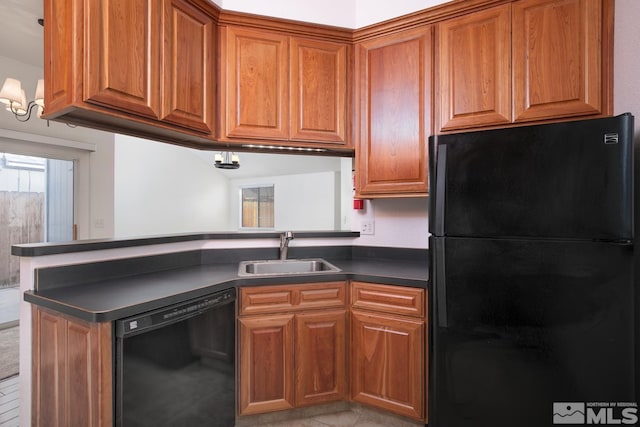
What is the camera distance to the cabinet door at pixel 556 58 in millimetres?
1603

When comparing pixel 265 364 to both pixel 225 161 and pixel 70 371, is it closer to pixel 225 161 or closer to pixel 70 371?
pixel 70 371

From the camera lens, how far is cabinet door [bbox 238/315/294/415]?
1.78 metres

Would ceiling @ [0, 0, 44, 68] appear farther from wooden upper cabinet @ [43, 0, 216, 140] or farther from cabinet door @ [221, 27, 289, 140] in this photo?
cabinet door @ [221, 27, 289, 140]

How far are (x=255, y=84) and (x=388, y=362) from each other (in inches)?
70.0

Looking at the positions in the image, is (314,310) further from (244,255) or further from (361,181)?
(361,181)

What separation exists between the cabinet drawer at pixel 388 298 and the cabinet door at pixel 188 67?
128 centimetres

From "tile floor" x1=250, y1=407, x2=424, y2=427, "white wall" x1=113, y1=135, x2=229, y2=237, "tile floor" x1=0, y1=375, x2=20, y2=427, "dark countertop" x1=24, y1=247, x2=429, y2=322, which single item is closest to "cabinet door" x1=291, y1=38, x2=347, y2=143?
"dark countertop" x1=24, y1=247, x2=429, y2=322

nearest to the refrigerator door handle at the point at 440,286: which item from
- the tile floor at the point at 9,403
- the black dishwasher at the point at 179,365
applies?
the black dishwasher at the point at 179,365

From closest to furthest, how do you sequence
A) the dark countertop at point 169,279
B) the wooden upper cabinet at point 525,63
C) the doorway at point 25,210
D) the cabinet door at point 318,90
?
the dark countertop at point 169,279 < the wooden upper cabinet at point 525,63 < the cabinet door at point 318,90 < the doorway at point 25,210

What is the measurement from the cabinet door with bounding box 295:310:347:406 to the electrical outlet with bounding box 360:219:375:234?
2.51ft

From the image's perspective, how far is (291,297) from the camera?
1837 mm

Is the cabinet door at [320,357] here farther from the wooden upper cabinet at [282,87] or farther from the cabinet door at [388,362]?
the wooden upper cabinet at [282,87]

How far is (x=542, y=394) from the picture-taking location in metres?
1.25

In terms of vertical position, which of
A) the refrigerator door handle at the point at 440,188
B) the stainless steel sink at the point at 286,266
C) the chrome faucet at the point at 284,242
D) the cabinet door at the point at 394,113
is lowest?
the stainless steel sink at the point at 286,266
